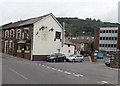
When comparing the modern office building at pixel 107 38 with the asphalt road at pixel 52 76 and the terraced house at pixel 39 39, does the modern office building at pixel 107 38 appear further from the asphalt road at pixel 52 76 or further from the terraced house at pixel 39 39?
the asphalt road at pixel 52 76

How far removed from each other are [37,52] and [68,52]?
27.7 ft

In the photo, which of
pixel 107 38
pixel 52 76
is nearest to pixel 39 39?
pixel 52 76

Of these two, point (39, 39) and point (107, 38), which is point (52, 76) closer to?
point (39, 39)

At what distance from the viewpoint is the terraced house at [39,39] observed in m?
43.9

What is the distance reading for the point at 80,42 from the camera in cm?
10919

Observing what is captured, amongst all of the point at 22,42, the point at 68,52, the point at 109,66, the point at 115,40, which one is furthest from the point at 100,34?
the point at 109,66

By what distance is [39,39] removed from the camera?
145 ft

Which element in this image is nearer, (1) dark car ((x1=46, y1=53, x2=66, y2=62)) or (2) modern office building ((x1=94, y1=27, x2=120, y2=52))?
(1) dark car ((x1=46, y1=53, x2=66, y2=62))

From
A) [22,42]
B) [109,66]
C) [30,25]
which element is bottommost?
[109,66]

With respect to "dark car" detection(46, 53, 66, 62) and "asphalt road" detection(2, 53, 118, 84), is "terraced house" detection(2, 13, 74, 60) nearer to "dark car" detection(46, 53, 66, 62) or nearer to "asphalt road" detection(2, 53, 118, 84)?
"dark car" detection(46, 53, 66, 62)

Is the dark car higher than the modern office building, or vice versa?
the modern office building

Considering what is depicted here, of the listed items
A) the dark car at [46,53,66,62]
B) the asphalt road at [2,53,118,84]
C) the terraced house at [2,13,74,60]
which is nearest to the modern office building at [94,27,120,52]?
the terraced house at [2,13,74,60]

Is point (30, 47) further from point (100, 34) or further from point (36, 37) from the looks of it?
point (100, 34)

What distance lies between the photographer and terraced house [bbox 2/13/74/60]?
43938mm
